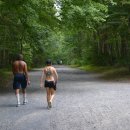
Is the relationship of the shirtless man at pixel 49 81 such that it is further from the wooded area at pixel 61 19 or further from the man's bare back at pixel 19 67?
the wooded area at pixel 61 19

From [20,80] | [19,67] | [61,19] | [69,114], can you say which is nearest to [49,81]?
[20,80]

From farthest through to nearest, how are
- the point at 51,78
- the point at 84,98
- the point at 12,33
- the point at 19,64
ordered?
the point at 12,33
the point at 84,98
the point at 19,64
the point at 51,78

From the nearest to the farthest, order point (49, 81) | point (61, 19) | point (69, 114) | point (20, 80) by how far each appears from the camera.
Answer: point (69, 114)
point (49, 81)
point (20, 80)
point (61, 19)

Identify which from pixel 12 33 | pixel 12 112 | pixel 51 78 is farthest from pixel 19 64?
pixel 12 33

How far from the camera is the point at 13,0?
23.1 metres

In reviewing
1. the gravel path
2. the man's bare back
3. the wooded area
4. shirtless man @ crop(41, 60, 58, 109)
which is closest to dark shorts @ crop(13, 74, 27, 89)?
the man's bare back

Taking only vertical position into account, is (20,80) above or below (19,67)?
below

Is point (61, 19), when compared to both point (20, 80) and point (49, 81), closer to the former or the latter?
point (20, 80)

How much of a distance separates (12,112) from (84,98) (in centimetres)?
525

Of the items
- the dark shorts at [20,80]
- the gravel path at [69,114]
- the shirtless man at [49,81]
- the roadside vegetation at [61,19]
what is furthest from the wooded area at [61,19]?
the shirtless man at [49,81]

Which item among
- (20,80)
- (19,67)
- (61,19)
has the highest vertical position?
(61,19)

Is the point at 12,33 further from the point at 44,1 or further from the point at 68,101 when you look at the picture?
the point at 68,101

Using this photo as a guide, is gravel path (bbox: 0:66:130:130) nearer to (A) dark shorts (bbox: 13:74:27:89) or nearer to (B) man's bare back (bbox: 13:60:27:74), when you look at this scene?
(A) dark shorts (bbox: 13:74:27:89)

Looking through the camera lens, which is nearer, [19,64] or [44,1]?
[19,64]
